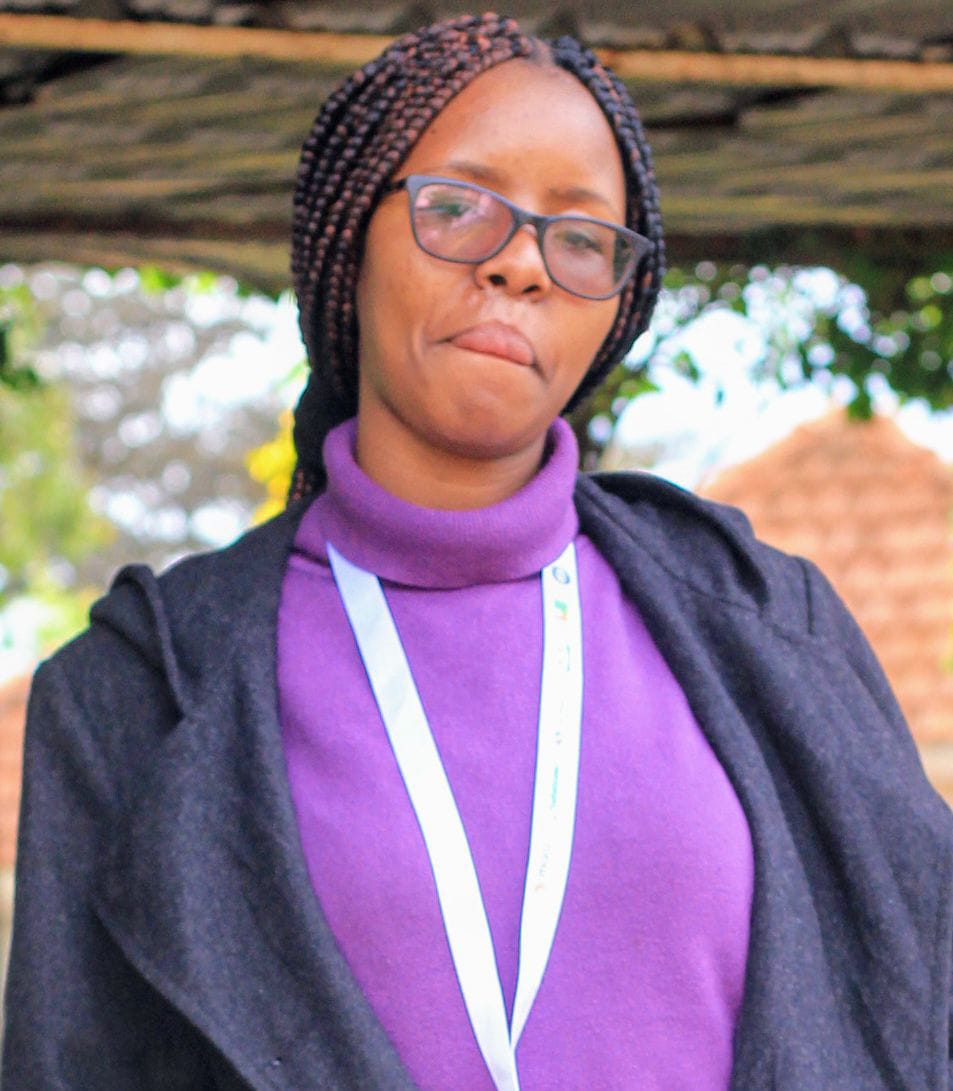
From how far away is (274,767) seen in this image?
216cm

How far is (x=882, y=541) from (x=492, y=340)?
7.18 m

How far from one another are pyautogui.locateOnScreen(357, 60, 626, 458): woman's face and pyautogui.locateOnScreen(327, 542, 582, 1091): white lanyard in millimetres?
230

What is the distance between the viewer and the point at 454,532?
230cm

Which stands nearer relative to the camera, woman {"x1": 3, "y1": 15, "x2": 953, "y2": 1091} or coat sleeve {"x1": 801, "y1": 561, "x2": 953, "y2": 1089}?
woman {"x1": 3, "y1": 15, "x2": 953, "y2": 1091}

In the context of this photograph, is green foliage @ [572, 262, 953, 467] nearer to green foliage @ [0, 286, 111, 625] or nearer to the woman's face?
the woman's face

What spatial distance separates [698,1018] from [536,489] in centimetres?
69

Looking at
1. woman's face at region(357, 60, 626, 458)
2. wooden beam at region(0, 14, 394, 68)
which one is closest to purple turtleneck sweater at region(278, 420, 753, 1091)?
woman's face at region(357, 60, 626, 458)

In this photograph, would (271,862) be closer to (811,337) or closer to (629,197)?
(629,197)

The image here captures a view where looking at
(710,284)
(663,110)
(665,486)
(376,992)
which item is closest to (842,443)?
(710,284)

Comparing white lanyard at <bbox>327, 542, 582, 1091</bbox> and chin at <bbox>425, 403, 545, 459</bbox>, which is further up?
chin at <bbox>425, 403, 545, 459</bbox>

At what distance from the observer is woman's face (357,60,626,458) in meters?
2.23

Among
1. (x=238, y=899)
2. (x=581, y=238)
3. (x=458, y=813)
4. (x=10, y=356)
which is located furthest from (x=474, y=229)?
(x=10, y=356)

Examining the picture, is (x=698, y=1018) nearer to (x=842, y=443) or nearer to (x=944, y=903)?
(x=944, y=903)

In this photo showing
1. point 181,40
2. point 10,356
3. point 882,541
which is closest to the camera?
point 181,40
